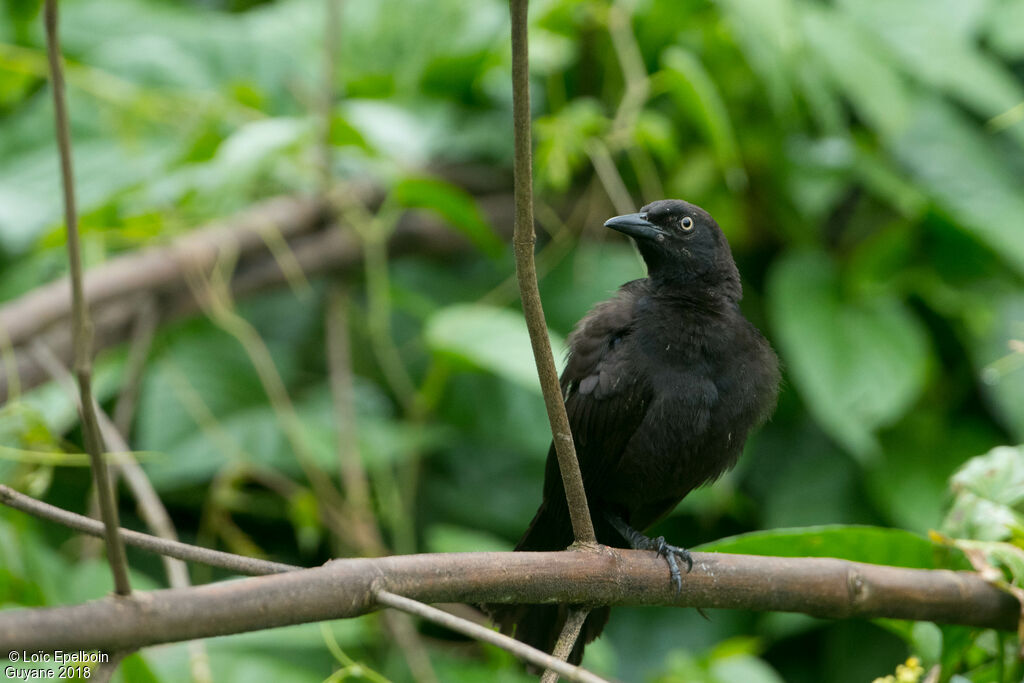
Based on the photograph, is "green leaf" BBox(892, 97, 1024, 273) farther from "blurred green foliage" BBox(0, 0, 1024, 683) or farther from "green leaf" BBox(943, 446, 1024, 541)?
"green leaf" BBox(943, 446, 1024, 541)

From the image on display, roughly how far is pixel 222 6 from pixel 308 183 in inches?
69.0

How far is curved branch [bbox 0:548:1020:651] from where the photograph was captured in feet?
3.67

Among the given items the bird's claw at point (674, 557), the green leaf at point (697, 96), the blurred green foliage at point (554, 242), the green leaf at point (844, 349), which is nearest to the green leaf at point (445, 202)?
the blurred green foliage at point (554, 242)

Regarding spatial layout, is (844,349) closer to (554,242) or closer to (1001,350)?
(1001,350)

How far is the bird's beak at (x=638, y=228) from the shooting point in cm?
245

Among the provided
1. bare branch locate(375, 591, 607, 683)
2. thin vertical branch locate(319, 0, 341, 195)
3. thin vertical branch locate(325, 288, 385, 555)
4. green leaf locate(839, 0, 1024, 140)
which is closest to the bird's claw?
bare branch locate(375, 591, 607, 683)

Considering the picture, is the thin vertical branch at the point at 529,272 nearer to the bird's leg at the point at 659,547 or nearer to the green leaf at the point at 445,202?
the bird's leg at the point at 659,547

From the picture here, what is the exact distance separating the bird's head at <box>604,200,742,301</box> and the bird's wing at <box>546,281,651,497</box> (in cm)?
11

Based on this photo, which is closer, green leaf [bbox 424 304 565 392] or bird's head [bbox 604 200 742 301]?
bird's head [bbox 604 200 742 301]

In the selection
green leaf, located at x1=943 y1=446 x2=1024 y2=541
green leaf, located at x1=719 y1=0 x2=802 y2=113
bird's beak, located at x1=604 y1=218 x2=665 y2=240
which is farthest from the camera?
green leaf, located at x1=719 y1=0 x2=802 y2=113

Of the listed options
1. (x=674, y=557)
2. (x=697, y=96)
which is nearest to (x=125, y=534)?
(x=674, y=557)

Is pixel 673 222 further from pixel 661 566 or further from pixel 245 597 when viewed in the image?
pixel 245 597

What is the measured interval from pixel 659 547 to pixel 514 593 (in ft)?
2.36

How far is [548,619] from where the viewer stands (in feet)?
7.64
